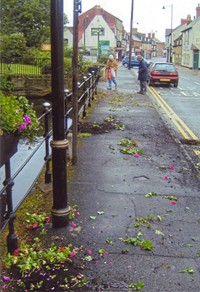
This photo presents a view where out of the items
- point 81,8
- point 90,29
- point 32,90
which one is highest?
point 90,29

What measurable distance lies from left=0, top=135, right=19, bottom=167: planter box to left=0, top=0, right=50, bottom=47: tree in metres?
43.7

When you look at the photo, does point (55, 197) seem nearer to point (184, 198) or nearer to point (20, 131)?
point (20, 131)

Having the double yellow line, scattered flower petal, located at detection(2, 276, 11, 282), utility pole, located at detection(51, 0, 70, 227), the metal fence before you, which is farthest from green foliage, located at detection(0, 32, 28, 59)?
scattered flower petal, located at detection(2, 276, 11, 282)

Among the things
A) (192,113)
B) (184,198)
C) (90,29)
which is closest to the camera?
(184,198)

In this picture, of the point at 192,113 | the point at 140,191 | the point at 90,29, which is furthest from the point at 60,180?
the point at 90,29

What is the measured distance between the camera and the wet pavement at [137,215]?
3689mm

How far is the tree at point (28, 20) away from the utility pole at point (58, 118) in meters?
43.0

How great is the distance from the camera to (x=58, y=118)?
442cm

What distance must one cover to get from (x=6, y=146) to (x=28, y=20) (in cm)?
4617

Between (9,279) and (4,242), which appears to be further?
(4,242)

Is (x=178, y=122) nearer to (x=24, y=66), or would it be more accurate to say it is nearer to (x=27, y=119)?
(x=27, y=119)

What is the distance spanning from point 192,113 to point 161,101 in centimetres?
344

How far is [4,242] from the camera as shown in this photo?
4242 mm

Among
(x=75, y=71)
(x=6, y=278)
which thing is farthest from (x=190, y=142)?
(x=6, y=278)
